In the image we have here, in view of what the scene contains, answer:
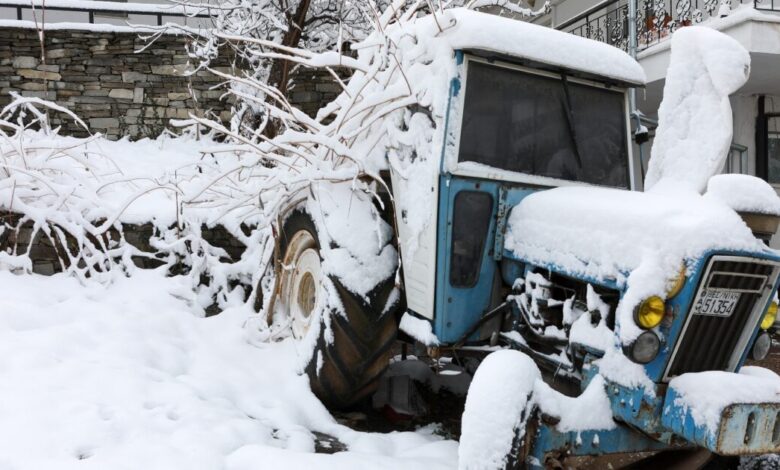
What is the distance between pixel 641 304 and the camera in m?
2.47

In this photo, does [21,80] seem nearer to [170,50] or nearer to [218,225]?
[170,50]

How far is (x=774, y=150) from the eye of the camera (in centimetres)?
1019

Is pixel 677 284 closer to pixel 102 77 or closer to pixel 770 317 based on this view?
pixel 770 317

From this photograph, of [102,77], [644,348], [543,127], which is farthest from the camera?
[102,77]

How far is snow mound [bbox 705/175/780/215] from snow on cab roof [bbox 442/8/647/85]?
3.57 ft

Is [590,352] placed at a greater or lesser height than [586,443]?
greater

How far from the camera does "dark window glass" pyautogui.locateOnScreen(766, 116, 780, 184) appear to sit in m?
10.1

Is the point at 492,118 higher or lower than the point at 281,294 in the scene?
higher

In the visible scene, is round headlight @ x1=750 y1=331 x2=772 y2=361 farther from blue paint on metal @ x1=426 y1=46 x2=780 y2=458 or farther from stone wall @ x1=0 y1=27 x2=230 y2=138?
stone wall @ x1=0 y1=27 x2=230 y2=138

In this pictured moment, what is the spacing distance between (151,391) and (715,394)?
2.60m

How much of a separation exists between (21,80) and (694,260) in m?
10.4

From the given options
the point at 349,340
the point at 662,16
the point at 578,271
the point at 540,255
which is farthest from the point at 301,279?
the point at 662,16

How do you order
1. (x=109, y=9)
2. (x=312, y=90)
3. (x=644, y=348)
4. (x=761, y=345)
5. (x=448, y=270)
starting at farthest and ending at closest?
(x=109, y=9)
(x=312, y=90)
(x=448, y=270)
(x=761, y=345)
(x=644, y=348)

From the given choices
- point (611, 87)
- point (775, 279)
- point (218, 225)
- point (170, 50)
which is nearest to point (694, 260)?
point (775, 279)
